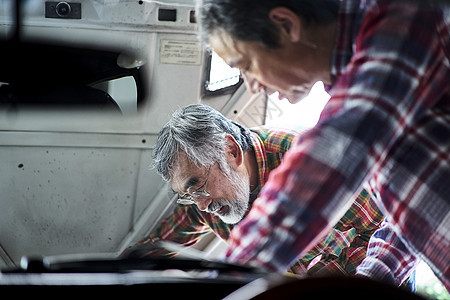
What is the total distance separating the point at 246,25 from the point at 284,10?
0.07 m

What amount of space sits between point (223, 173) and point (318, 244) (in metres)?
0.50

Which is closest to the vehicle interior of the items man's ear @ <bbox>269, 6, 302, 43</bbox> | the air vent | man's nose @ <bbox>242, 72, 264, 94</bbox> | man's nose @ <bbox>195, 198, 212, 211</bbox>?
the air vent

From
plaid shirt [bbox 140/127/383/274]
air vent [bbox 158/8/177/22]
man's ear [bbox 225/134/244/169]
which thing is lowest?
plaid shirt [bbox 140/127/383/274]

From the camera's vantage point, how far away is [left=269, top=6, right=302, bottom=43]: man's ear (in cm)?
123

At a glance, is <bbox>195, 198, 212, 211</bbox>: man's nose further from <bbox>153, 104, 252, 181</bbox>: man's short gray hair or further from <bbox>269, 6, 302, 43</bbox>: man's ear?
<bbox>269, 6, 302, 43</bbox>: man's ear

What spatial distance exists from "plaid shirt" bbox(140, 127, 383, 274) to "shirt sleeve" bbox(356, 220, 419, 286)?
0.95 ft

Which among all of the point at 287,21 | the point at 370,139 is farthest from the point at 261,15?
the point at 370,139

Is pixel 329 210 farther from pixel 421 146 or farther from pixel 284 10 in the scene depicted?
pixel 284 10

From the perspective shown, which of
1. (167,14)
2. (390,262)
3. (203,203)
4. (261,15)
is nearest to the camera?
(261,15)

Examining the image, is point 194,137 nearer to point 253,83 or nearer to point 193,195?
point 193,195

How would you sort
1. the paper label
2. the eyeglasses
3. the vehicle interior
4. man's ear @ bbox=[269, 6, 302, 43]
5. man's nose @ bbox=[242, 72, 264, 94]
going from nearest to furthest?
man's ear @ bbox=[269, 6, 302, 43] → man's nose @ bbox=[242, 72, 264, 94] → the vehicle interior → the paper label → the eyeglasses

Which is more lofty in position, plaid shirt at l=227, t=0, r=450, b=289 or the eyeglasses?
plaid shirt at l=227, t=0, r=450, b=289

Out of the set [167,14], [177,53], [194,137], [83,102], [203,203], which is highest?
[167,14]

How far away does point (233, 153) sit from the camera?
2348 mm
